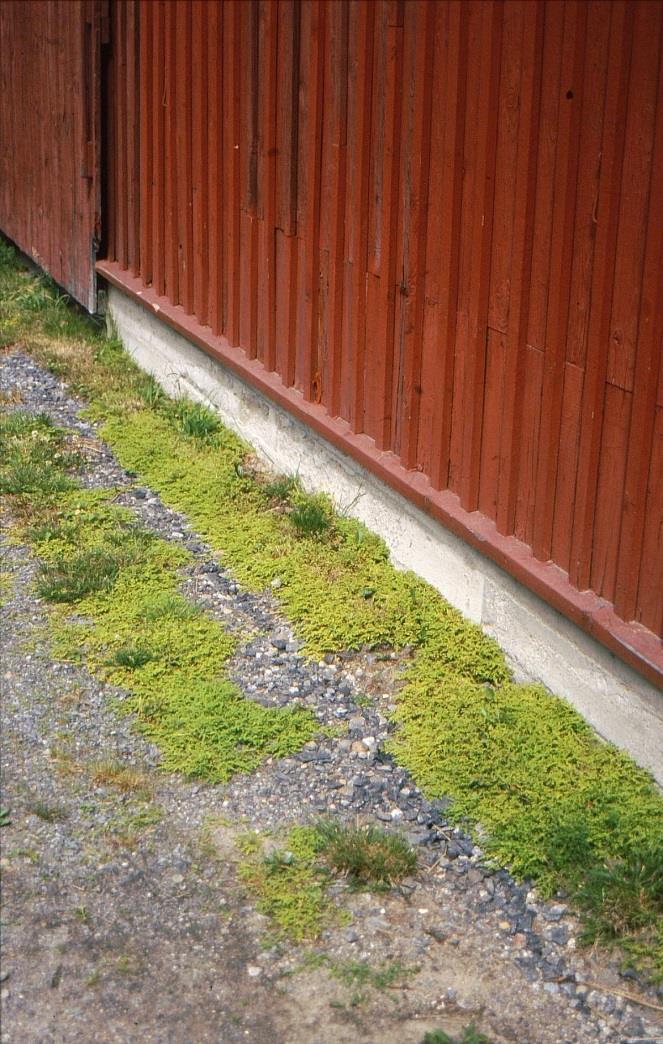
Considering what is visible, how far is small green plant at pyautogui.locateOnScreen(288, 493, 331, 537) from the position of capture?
5.87m

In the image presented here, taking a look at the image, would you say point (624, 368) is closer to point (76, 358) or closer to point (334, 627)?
point (334, 627)

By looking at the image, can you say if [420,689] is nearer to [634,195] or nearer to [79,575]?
[79,575]

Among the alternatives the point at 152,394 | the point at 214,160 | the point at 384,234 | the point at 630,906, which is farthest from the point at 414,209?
the point at 152,394

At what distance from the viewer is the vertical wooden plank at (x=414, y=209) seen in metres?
4.98

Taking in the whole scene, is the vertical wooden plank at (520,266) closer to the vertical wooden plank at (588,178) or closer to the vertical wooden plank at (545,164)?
the vertical wooden plank at (545,164)

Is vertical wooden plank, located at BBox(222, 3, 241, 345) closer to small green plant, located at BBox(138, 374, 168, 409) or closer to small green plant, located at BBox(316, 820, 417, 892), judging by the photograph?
small green plant, located at BBox(138, 374, 168, 409)

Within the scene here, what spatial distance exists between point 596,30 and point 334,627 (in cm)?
224

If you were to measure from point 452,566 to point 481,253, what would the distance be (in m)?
1.16

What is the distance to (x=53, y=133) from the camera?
28.8 ft

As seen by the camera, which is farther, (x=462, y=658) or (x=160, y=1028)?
(x=462, y=658)

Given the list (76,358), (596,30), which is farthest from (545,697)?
(76,358)

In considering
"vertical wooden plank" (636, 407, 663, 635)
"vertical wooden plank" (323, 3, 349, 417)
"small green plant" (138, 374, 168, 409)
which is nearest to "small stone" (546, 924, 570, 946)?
"vertical wooden plank" (636, 407, 663, 635)

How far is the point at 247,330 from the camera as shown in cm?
666

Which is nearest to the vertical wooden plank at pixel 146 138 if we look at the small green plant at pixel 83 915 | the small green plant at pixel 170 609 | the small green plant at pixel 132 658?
the small green plant at pixel 170 609
